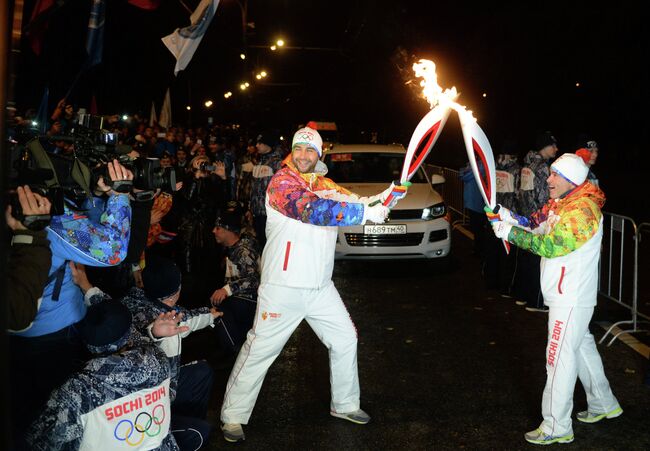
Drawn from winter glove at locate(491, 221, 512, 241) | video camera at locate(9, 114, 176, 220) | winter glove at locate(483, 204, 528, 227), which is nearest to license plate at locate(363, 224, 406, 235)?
winter glove at locate(483, 204, 528, 227)

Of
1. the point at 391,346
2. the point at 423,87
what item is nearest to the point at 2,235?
the point at 423,87

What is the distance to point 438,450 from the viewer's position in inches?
185

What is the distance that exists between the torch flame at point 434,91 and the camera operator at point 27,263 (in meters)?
2.82

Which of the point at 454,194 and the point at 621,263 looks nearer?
the point at 621,263

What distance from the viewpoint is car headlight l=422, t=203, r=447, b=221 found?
407 inches

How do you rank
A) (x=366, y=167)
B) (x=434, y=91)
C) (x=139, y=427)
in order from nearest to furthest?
1. (x=139, y=427)
2. (x=434, y=91)
3. (x=366, y=167)

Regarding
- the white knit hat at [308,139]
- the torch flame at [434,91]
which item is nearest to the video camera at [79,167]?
the white knit hat at [308,139]

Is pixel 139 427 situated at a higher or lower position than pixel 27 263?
lower

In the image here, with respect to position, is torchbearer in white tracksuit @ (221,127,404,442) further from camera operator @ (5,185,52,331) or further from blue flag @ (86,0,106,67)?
blue flag @ (86,0,106,67)

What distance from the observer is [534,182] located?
8.19m

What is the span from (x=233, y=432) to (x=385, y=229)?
5.66m

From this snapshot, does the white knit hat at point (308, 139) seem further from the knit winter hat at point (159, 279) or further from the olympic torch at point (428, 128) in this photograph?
the knit winter hat at point (159, 279)

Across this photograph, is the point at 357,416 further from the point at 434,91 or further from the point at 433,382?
the point at 434,91

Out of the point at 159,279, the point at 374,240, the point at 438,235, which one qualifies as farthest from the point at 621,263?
the point at 159,279
